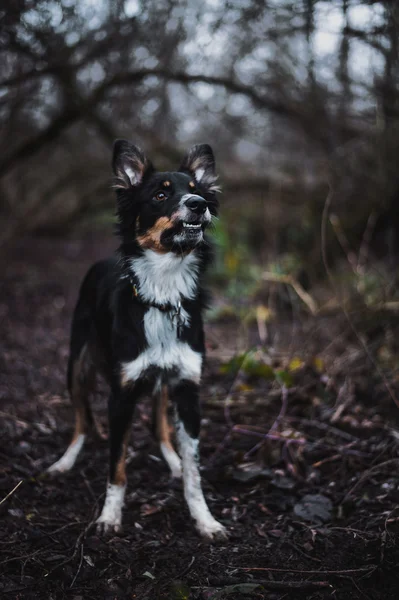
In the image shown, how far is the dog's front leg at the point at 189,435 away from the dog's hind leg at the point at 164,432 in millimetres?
589

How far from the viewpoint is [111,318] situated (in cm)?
368

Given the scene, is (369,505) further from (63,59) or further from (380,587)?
(63,59)

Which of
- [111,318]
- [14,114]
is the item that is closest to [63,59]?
[14,114]

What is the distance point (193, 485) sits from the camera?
3447 millimetres

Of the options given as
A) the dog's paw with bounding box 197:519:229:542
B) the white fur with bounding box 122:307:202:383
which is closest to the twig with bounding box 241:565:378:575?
the dog's paw with bounding box 197:519:229:542

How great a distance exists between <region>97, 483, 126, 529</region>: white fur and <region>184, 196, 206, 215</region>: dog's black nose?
1.71 meters

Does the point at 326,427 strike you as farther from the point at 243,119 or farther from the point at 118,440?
the point at 243,119

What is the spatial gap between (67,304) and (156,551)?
5842 millimetres

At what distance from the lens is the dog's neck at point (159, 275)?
11.5ft

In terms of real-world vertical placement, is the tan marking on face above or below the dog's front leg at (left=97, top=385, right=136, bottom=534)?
above

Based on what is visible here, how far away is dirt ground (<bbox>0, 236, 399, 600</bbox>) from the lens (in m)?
2.77

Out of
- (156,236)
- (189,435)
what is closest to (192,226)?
(156,236)

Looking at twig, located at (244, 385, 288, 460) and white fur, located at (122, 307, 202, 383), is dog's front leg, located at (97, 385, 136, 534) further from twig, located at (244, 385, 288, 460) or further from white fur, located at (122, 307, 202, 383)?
twig, located at (244, 385, 288, 460)

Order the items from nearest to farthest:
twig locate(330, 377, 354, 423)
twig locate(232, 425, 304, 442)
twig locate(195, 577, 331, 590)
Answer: twig locate(195, 577, 331, 590) < twig locate(232, 425, 304, 442) < twig locate(330, 377, 354, 423)
